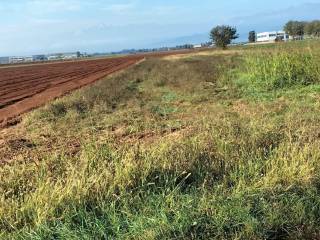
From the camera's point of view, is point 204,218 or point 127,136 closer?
point 204,218

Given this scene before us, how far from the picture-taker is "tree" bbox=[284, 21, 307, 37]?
459 ft

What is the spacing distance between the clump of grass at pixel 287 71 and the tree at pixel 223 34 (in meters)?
79.7

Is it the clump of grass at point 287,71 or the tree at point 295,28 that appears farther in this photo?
the tree at point 295,28

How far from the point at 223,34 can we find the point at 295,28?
49.3 meters

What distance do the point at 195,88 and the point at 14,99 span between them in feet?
27.0

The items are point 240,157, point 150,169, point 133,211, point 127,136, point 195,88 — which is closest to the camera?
point 133,211

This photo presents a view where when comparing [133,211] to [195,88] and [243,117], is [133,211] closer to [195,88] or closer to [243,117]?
[243,117]

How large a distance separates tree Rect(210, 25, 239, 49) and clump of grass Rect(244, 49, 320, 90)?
7966cm

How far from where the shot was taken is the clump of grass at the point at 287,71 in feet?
63.0

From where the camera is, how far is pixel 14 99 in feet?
80.8

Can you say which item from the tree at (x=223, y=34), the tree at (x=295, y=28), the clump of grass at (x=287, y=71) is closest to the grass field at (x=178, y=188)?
the clump of grass at (x=287, y=71)

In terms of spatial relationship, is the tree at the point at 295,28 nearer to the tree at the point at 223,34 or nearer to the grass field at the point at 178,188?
the tree at the point at 223,34

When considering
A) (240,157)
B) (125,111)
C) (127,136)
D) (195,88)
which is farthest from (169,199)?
(195,88)

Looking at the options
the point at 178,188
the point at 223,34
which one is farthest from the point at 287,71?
the point at 223,34
